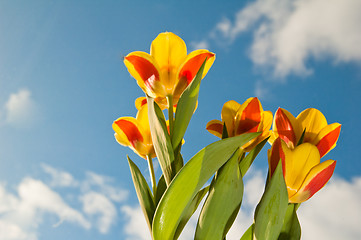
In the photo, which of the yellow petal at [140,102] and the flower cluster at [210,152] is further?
the yellow petal at [140,102]

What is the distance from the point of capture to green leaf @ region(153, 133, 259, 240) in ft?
1.76

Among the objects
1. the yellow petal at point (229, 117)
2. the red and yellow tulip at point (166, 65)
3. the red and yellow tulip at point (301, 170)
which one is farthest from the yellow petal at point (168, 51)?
the red and yellow tulip at point (301, 170)

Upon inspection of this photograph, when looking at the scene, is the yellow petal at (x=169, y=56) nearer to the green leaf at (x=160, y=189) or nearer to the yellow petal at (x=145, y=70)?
the yellow petal at (x=145, y=70)

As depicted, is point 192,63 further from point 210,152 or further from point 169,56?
point 210,152

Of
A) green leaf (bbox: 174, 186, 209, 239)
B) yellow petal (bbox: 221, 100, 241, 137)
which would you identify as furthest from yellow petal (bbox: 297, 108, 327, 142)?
green leaf (bbox: 174, 186, 209, 239)

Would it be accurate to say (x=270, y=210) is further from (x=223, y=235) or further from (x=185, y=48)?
(x=185, y=48)

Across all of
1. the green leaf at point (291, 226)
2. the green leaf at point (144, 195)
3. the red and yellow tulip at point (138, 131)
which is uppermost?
the red and yellow tulip at point (138, 131)

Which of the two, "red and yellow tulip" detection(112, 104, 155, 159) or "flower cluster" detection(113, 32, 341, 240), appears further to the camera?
"red and yellow tulip" detection(112, 104, 155, 159)

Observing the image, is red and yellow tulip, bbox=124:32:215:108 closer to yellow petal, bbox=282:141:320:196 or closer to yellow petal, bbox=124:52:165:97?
yellow petal, bbox=124:52:165:97

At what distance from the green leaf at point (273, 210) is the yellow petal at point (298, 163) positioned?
0.09 ft

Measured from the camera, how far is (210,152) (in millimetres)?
540

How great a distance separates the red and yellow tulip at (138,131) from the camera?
0.67 m

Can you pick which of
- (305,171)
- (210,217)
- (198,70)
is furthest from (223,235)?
(198,70)

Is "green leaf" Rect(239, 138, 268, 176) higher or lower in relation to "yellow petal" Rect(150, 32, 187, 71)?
lower
